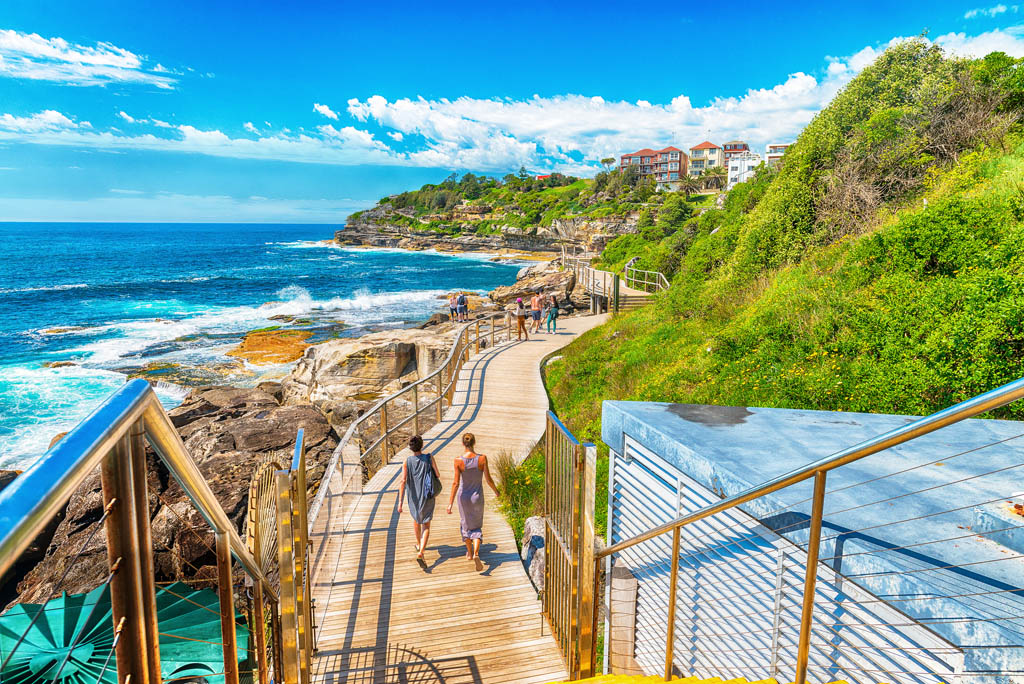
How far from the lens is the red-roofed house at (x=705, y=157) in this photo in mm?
129375

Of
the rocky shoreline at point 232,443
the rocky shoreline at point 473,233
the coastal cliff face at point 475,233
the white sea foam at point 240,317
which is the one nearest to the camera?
the rocky shoreline at point 232,443

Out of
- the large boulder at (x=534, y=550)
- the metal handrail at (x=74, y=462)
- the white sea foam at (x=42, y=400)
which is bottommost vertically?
the white sea foam at (x=42, y=400)

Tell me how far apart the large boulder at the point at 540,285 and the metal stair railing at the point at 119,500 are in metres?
30.5

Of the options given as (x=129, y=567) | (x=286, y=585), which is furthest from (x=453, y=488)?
(x=129, y=567)

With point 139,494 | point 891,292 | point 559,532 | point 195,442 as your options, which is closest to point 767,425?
point 559,532

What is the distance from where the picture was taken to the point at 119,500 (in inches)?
46.4

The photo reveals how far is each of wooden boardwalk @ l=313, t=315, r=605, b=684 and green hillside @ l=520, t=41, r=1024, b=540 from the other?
4313 mm

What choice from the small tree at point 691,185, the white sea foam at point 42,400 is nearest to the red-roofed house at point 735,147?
the small tree at point 691,185

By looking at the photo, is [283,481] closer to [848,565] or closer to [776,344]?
[848,565]

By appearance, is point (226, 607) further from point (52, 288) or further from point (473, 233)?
point (473, 233)

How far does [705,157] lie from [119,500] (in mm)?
141658

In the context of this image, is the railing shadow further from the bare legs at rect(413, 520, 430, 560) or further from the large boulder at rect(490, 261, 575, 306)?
the large boulder at rect(490, 261, 575, 306)

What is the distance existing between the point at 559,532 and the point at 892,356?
5.56 m

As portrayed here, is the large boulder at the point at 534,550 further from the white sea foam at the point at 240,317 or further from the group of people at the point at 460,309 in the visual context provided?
the white sea foam at the point at 240,317
